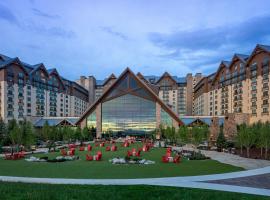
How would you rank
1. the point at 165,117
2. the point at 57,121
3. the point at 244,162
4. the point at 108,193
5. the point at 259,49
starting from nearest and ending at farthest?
the point at 108,193 → the point at 244,162 → the point at 259,49 → the point at 165,117 → the point at 57,121

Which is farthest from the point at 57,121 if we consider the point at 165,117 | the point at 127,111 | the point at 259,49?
the point at 259,49

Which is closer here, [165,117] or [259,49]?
[259,49]

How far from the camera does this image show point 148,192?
40.2 ft

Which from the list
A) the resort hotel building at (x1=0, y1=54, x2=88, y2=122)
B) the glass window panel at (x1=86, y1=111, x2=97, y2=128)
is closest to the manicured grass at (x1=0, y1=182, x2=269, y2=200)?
the glass window panel at (x1=86, y1=111, x2=97, y2=128)

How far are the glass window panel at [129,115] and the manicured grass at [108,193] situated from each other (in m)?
65.4

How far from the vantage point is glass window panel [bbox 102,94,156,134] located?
78.7 meters

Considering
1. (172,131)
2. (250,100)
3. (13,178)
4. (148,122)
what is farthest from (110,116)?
(13,178)

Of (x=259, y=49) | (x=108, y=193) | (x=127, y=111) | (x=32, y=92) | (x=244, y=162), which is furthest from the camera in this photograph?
(x=32, y=92)

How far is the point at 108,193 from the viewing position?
39.3 ft

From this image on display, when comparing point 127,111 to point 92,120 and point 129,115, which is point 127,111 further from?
point 92,120

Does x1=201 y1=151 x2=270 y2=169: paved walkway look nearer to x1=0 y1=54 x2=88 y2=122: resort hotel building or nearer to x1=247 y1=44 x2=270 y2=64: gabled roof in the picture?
x1=247 y1=44 x2=270 y2=64: gabled roof

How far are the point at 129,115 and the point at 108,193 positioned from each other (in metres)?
67.6

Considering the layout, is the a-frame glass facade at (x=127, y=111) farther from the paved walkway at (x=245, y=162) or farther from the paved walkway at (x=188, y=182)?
the paved walkway at (x=188, y=182)

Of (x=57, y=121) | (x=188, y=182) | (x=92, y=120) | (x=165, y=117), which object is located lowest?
(x=188, y=182)
